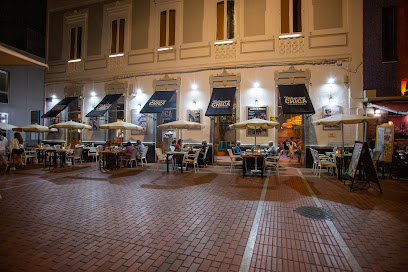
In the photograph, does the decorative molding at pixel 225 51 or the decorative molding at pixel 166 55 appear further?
the decorative molding at pixel 166 55

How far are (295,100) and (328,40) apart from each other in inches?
150

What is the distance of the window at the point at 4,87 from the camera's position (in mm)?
15456

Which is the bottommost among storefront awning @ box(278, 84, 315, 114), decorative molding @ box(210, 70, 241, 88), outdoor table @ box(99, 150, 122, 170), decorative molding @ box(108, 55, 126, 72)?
outdoor table @ box(99, 150, 122, 170)

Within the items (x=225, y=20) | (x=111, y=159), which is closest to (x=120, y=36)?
(x=225, y=20)

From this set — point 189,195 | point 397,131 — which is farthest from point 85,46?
point 397,131

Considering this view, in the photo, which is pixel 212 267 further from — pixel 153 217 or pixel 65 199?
pixel 65 199

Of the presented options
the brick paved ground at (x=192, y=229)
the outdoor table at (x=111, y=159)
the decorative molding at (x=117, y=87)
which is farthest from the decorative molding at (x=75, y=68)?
the brick paved ground at (x=192, y=229)

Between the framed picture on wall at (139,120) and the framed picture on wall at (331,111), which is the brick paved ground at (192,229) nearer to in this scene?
the framed picture on wall at (331,111)

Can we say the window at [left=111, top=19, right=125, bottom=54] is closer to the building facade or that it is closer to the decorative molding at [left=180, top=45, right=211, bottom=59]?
the building facade

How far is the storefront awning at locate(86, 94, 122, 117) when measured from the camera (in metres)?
12.9

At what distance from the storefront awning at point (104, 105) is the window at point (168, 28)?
4.59m

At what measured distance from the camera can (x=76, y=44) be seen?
1541 centimetres

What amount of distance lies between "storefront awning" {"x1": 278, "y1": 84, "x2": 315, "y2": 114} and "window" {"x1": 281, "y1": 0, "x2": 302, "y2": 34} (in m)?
3.24

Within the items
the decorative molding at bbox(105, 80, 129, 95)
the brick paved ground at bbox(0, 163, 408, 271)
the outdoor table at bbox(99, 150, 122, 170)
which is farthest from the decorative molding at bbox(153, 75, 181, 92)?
the brick paved ground at bbox(0, 163, 408, 271)
